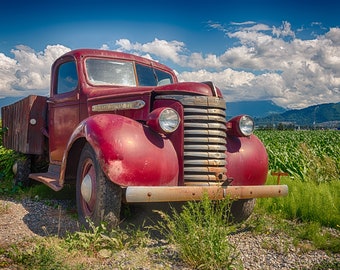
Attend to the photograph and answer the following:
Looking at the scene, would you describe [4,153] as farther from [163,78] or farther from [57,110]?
[163,78]

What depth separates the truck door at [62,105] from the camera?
225 inches

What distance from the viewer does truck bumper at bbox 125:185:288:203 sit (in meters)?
3.51

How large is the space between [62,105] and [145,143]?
2.59 m

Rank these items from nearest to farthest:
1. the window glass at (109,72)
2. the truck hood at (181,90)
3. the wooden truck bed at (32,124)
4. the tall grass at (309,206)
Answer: the truck hood at (181,90)
the tall grass at (309,206)
the window glass at (109,72)
the wooden truck bed at (32,124)

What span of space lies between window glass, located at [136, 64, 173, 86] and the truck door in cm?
91

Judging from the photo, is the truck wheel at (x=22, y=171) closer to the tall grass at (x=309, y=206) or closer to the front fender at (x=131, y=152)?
the front fender at (x=131, y=152)

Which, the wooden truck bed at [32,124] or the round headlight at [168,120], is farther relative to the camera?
the wooden truck bed at [32,124]

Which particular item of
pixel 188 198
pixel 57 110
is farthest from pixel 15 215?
pixel 188 198

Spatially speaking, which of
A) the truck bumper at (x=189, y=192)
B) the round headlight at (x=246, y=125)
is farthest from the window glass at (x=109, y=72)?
the truck bumper at (x=189, y=192)

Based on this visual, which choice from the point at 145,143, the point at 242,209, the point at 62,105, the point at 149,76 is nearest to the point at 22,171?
the point at 62,105

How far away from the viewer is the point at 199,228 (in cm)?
342

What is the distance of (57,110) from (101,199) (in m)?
2.81

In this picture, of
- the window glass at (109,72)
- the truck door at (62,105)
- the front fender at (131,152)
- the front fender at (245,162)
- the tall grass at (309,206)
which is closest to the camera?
the front fender at (131,152)

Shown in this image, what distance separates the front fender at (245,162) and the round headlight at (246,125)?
140mm
